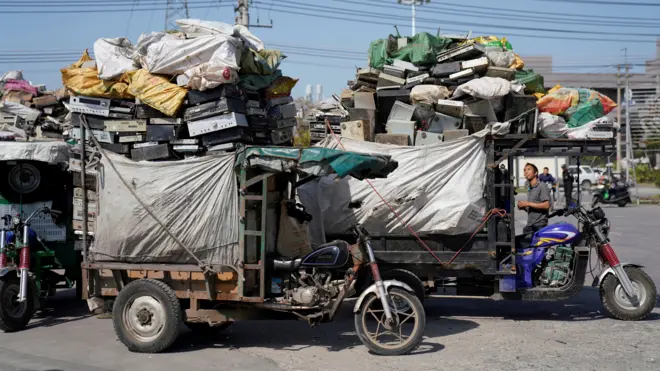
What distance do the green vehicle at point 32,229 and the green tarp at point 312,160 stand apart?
3439mm

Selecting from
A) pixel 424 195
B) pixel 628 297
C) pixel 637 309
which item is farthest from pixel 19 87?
pixel 637 309

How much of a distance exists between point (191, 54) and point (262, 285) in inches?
112

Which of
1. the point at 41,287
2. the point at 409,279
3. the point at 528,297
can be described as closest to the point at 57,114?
the point at 41,287

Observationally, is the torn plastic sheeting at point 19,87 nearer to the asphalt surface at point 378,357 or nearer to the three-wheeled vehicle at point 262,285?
the asphalt surface at point 378,357

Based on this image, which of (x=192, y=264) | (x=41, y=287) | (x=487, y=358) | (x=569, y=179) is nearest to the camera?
(x=487, y=358)

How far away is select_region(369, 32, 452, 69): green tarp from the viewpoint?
1010cm

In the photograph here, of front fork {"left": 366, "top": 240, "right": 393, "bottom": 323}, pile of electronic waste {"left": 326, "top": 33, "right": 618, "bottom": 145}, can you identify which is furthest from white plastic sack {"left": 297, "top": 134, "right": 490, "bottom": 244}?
front fork {"left": 366, "top": 240, "right": 393, "bottom": 323}

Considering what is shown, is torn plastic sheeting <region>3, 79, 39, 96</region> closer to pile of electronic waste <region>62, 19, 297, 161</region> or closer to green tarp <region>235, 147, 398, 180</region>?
pile of electronic waste <region>62, 19, 297, 161</region>

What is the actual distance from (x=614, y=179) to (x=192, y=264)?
1138 inches

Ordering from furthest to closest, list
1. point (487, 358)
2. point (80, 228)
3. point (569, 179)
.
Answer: point (569, 179), point (80, 228), point (487, 358)

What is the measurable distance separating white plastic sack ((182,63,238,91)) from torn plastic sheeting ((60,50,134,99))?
930 mm

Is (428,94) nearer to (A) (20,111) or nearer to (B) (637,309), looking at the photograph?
(B) (637,309)

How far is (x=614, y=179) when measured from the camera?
107 feet

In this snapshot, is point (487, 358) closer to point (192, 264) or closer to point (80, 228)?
point (192, 264)
